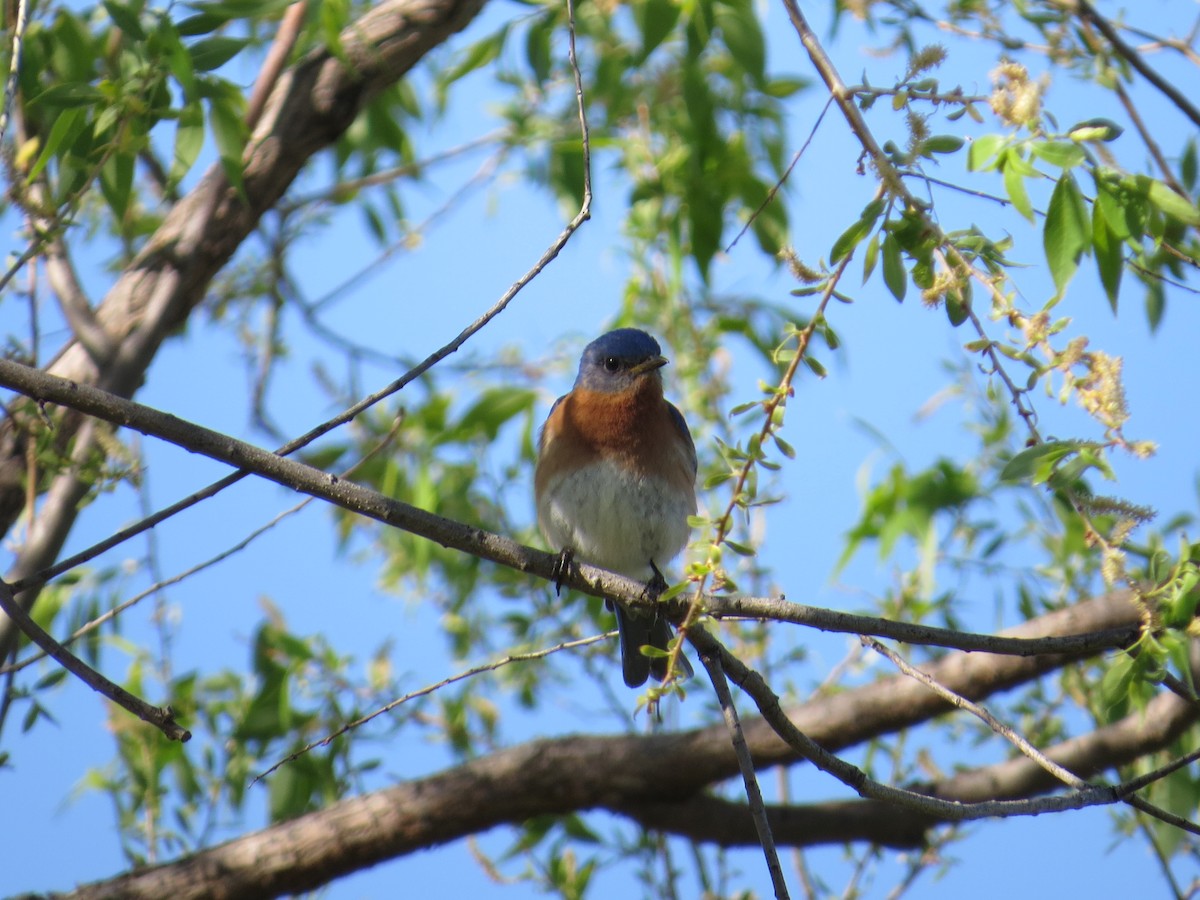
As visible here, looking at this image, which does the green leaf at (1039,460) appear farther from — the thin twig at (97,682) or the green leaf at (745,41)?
the green leaf at (745,41)

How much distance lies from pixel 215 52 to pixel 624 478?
2.17 m


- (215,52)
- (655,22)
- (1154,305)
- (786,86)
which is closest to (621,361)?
(786,86)

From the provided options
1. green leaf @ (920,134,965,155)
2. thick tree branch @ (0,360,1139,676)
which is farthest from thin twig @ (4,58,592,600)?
green leaf @ (920,134,965,155)

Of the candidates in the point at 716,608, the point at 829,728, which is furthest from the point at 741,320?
the point at 716,608

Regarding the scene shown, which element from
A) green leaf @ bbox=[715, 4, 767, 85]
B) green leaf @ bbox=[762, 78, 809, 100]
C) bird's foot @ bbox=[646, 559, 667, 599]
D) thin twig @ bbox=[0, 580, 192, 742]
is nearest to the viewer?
thin twig @ bbox=[0, 580, 192, 742]

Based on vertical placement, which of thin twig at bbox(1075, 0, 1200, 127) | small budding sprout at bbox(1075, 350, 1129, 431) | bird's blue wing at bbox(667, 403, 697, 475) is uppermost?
bird's blue wing at bbox(667, 403, 697, 475)

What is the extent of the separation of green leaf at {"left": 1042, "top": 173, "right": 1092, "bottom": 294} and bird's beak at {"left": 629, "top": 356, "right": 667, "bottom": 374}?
2346 mm

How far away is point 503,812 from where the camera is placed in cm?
493

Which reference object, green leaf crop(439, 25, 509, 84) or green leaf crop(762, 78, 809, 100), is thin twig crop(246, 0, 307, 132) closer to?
green leaf crop(439, 25, 509, 84)

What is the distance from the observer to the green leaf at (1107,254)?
2.69 meters

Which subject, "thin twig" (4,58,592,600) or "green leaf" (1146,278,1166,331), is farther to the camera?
"green leaf" (1146,278,1166,331)

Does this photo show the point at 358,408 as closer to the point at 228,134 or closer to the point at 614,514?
the point at 228,134

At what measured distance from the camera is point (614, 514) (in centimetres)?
476

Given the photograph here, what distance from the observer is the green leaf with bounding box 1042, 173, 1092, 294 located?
256 cm
